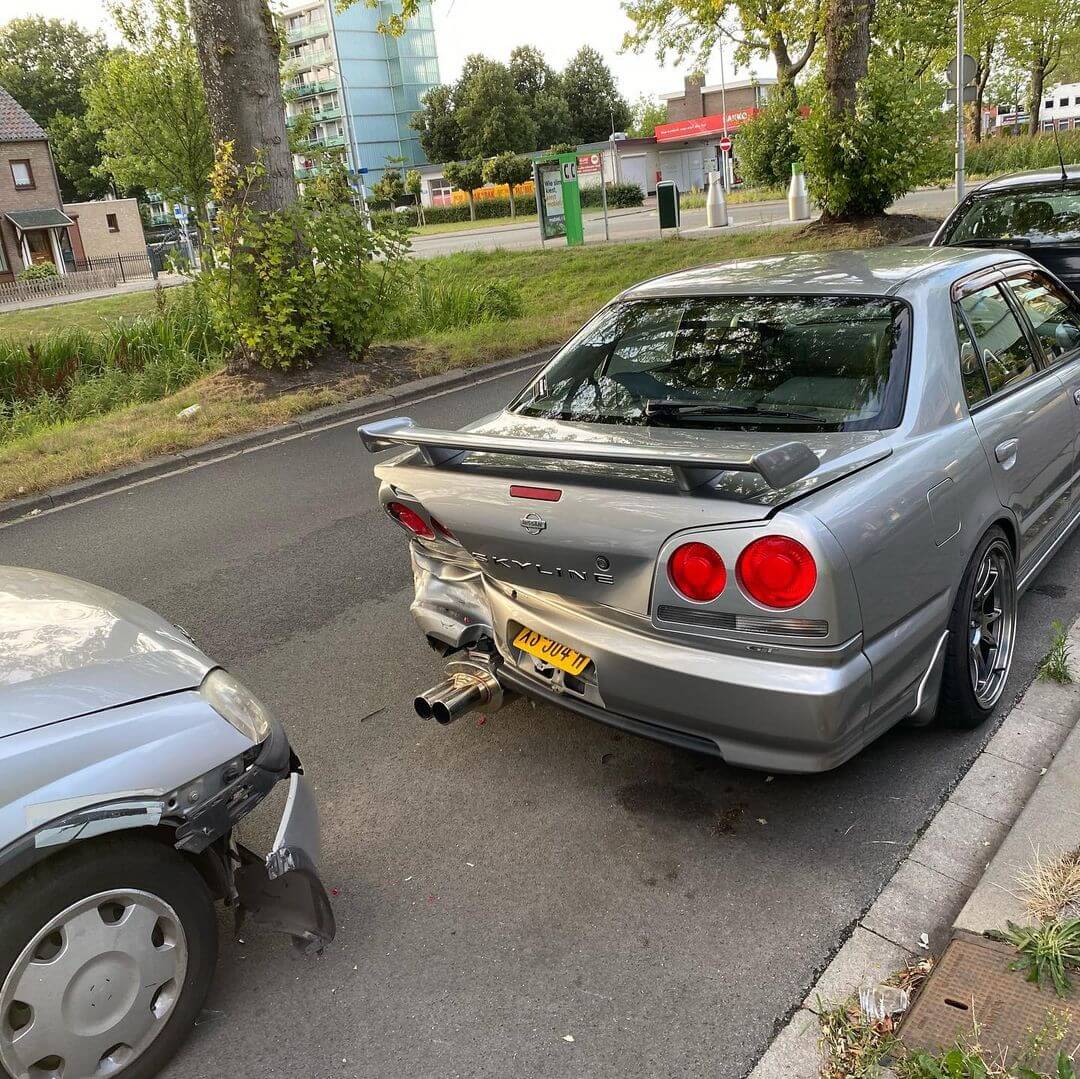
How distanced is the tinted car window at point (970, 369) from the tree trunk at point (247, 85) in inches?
328

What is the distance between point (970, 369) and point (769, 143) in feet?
74.2

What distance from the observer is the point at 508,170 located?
6222 centimetres

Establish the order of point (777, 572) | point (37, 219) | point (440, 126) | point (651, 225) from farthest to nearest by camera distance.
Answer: point (440, 126)
point (37, 219)
point (651, 225)
point (777, 572)

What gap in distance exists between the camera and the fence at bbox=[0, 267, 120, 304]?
1469 inches

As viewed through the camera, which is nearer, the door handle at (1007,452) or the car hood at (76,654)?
the car hood at (76,654)

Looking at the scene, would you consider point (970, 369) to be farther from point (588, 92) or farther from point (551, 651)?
point (588, 92)

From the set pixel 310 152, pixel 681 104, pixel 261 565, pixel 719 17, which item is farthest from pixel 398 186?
pixel 261 565

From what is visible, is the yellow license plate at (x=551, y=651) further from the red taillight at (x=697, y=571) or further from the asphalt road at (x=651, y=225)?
the asphalt road at (x=651, y=225)

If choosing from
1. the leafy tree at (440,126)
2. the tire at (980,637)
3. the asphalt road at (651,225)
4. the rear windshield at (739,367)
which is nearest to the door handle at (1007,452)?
the tire at (980,637)

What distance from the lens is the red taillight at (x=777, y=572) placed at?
8.71 feet

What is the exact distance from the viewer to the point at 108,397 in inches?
491

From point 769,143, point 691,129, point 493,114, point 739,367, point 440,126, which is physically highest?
point 493,114

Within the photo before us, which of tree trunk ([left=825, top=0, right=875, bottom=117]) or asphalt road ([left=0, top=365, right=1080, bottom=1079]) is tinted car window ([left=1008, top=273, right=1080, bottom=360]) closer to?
asphalt road ([left=0, top=365, right=1080, bottom=1079])

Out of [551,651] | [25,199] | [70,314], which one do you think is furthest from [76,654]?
[25,199]
